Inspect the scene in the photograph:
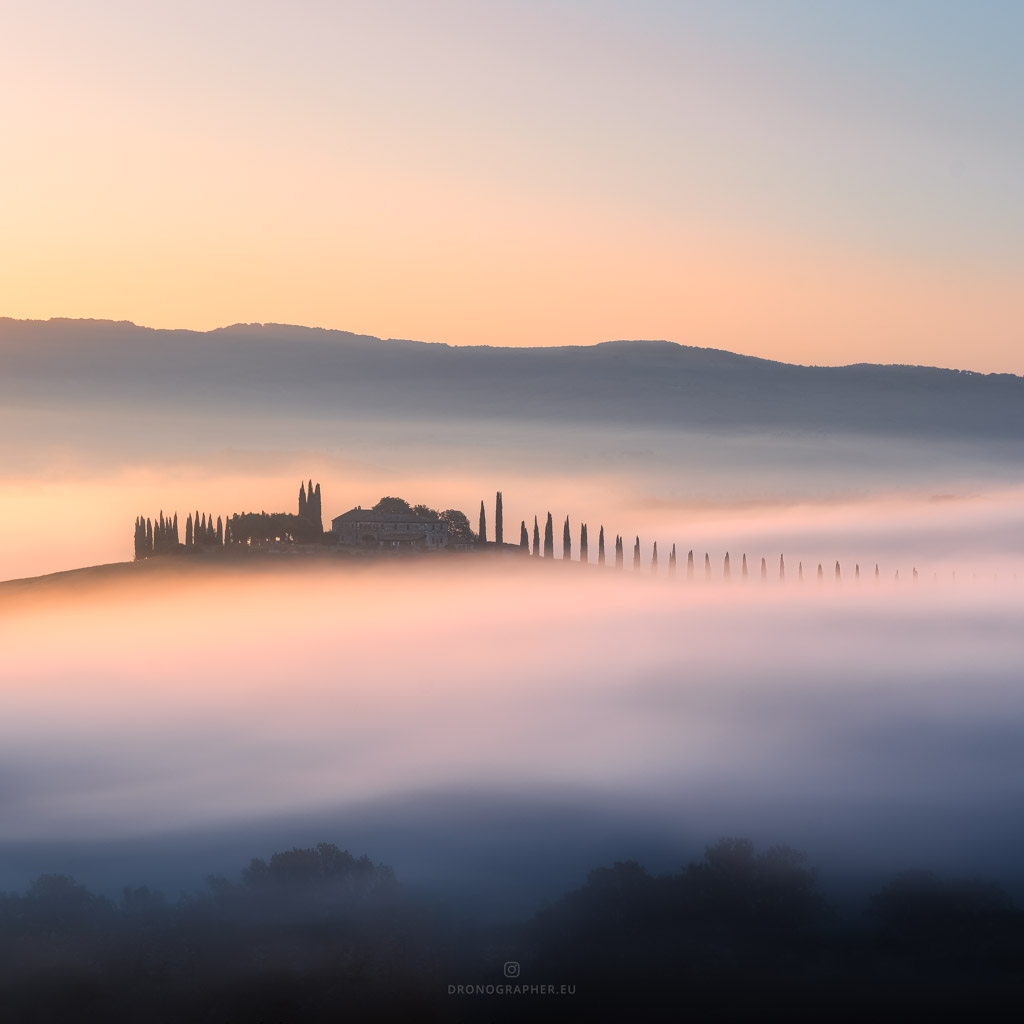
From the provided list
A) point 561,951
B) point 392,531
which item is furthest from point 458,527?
point 561,951

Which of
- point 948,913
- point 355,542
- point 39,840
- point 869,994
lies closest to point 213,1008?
point 39,840

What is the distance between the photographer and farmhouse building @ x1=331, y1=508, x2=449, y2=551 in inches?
7533

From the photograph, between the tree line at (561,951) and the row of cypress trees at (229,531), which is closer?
the tree line at (561,951)

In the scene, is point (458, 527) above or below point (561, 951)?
above

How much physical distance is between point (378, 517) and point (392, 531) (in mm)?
4176

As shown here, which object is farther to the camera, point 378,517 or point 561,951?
point 378,517

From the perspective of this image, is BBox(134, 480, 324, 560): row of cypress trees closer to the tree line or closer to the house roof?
the house roof

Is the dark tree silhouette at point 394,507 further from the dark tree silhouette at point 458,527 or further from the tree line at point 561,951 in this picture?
the tree line at point 561,951

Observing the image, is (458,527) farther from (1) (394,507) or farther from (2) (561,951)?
(2) (561,951)

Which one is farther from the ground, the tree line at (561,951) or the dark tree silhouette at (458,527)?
the dark tree silhouette at (458,527)

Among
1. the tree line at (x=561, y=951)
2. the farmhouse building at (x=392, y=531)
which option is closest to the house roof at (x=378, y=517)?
the farmhouse building at (x=392, y=531)

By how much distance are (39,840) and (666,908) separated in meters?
46.4

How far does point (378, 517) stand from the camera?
196 m

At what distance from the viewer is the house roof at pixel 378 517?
19425 cm
